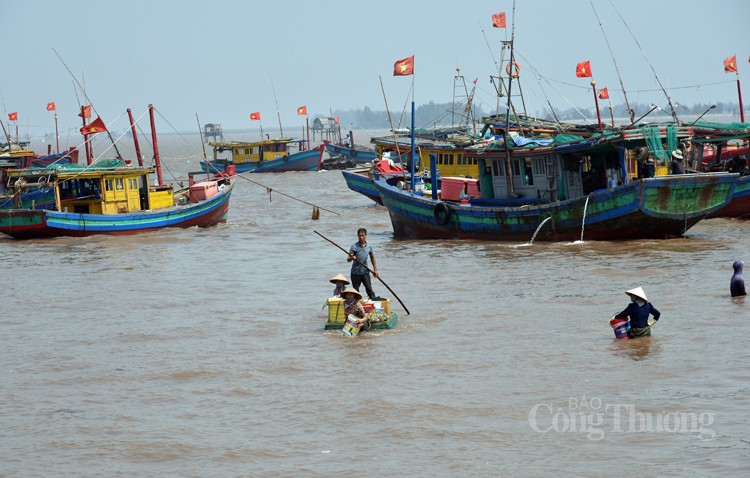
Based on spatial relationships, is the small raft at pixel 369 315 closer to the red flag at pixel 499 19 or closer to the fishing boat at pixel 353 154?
the red flag at pixel 499 19

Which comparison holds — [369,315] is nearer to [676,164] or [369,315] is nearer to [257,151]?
[676,164]

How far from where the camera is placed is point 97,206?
29172 millimetres

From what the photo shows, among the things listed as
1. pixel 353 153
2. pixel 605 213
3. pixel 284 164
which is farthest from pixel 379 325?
pixel 353 153

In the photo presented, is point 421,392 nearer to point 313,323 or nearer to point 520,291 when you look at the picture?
point 313,323

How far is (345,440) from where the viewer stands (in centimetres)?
986

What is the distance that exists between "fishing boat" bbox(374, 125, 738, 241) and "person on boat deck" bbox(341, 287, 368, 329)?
937 centimetres

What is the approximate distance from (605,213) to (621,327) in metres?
9.45

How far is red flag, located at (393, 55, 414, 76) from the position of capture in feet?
93.5

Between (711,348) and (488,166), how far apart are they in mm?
13438

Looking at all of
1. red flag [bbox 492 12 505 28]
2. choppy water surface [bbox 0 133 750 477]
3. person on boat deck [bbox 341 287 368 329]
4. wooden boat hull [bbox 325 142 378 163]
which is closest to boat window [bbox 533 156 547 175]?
choppy water surface [bbox 0 133 750 477]

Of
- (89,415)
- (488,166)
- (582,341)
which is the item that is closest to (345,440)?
(89,415)

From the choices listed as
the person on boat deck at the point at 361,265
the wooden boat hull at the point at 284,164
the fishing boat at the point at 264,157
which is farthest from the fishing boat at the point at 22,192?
the fishing boat at the point at 264,157

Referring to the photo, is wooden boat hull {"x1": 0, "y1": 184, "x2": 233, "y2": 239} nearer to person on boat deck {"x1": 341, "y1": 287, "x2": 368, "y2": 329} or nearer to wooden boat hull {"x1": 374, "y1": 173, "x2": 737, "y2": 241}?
wooden boat hull {"x1": 374, "y1": 173, "x2": 737, "y2": 241}

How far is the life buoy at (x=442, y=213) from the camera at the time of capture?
25.3 m
